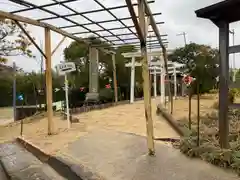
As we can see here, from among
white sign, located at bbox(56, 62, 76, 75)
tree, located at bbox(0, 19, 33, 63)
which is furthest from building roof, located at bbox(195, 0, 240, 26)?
tree, located at bbox(0, 19, 33, 63)

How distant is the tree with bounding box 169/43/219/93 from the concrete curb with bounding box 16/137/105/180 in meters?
13.6

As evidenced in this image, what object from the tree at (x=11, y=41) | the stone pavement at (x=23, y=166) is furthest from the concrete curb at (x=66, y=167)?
the tree at (x=11, y=41)

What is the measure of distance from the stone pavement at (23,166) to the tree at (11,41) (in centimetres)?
593

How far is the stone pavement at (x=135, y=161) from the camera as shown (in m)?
3.43

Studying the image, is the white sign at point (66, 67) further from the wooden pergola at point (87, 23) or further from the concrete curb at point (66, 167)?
the concrete curb at point (66, 167)

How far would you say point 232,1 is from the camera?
343cm

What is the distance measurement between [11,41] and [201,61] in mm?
14694

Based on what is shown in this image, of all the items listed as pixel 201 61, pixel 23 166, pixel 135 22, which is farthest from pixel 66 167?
pixel 201 61

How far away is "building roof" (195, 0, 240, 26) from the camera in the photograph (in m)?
3.50

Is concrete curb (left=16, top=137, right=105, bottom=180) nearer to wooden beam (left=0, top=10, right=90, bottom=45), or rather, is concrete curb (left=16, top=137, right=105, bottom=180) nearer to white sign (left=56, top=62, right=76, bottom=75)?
white sign (left=56, top=62, right=76, bottom=75)

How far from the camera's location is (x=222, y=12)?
368cm

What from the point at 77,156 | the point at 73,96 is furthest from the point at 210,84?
the point at 77,156

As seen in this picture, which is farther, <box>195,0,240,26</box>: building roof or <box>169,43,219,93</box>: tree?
<box>169,43,219,93</box>: tree

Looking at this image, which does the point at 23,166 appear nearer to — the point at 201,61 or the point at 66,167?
the point at 66,167
